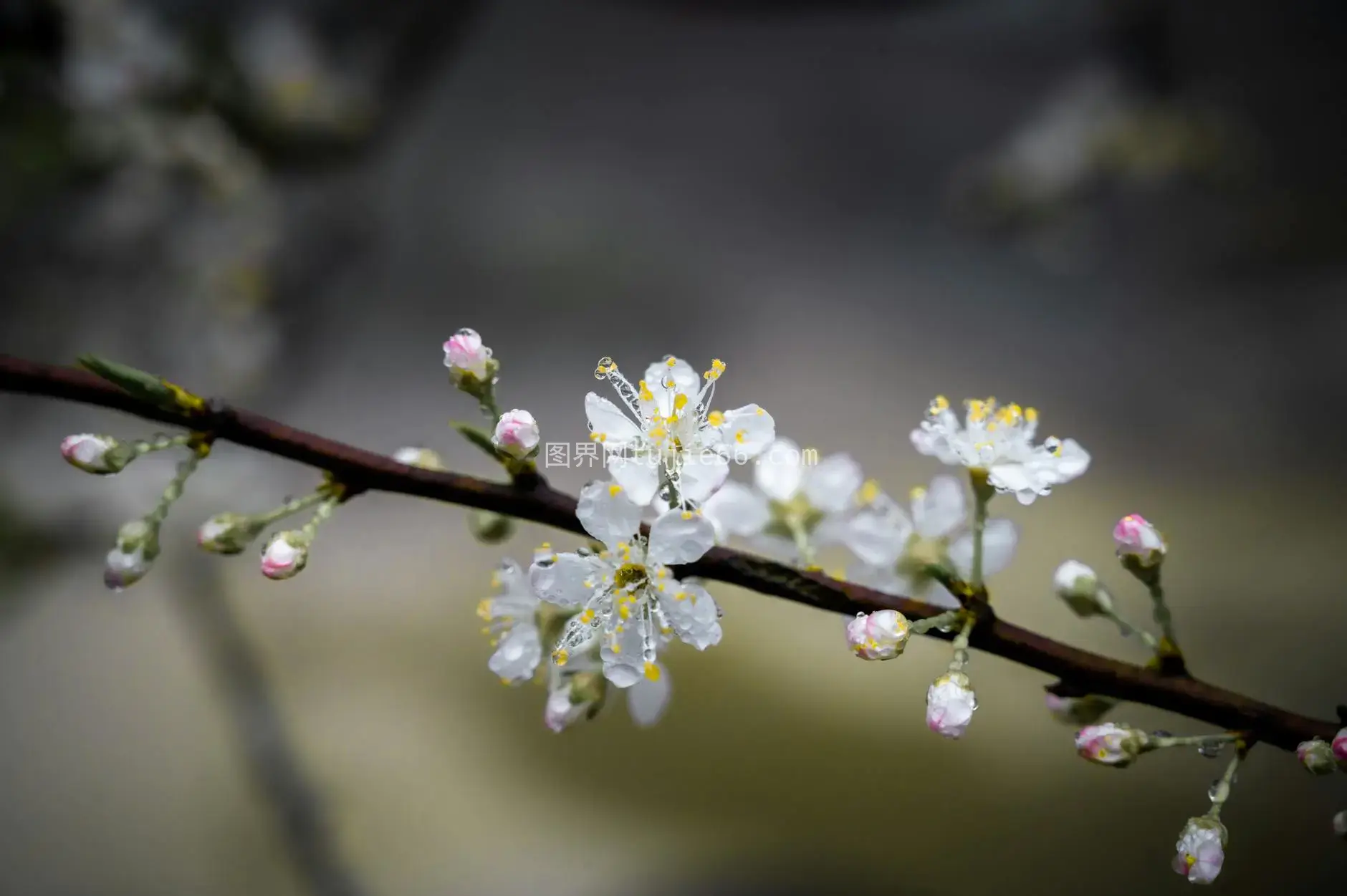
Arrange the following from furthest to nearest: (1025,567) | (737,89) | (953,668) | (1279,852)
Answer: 1. (737,89)
2. (1025,567)
3. (1279,852)
4. (953,668)

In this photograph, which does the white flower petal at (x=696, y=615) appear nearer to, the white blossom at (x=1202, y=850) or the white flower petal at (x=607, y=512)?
the white flower petal at (x=607, y=512)

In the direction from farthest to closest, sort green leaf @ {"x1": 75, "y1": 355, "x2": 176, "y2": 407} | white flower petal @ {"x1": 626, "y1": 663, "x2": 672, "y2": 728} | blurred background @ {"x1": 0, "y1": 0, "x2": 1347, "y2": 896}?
1. blurred background @ {"x1": 0, "y1": 0, "x2": 1347, "y2": 896}
2. white flower petal @ {"x1": 626, "y1": 663, "x2": 672, "y2": 728}
3. green leaf @ {"x1": 75, "y1": 355, "x2": 176, "y2": 407}

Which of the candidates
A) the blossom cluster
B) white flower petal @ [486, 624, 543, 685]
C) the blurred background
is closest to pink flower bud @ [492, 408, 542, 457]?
the blossom cluster

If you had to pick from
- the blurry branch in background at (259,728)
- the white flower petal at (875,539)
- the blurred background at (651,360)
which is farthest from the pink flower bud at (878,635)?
the blurry branch in background at (259,728)

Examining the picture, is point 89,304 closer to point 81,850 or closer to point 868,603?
point 81,850

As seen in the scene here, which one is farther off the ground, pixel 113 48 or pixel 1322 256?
pixel 113 48

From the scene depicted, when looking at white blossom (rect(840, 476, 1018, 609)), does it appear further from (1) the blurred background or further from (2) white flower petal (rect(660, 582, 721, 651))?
(1) the blurred background

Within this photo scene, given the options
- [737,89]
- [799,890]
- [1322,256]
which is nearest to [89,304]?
[737,89]
